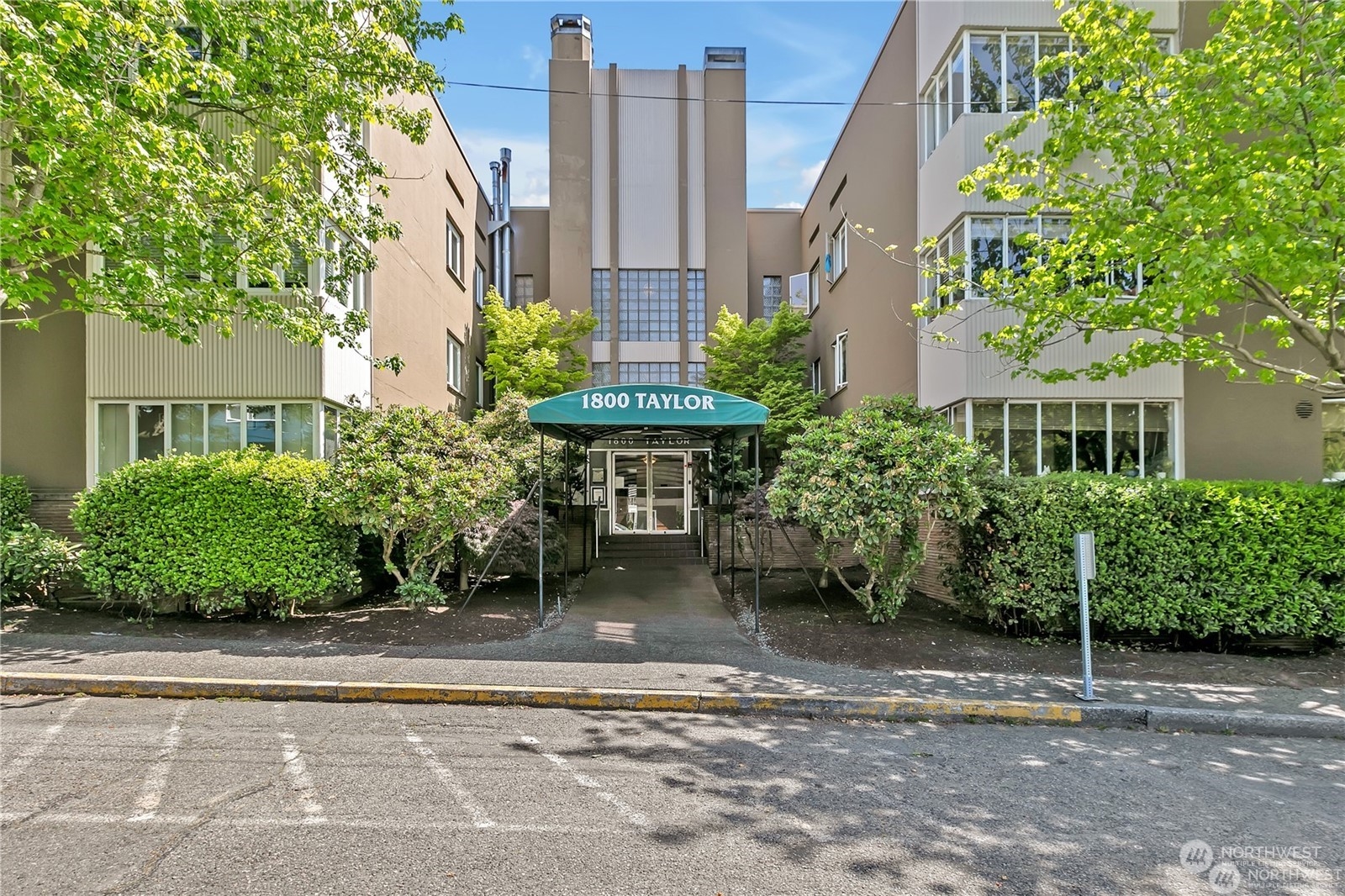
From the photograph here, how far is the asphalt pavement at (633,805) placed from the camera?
3.38 meters

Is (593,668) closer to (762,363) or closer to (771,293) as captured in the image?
(762,363)

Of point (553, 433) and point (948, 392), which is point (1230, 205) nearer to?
point (948, 392)

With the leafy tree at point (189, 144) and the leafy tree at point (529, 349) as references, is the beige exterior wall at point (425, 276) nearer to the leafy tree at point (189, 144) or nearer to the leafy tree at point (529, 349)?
the leafy tree at point (529, 349)

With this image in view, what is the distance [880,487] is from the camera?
8289 millimetres

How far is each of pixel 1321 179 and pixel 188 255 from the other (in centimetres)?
1225

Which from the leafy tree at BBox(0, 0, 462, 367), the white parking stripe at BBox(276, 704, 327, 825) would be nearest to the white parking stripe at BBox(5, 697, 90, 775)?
the white parking stripe at BBox(276, 704, 327, 825)

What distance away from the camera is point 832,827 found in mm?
3910

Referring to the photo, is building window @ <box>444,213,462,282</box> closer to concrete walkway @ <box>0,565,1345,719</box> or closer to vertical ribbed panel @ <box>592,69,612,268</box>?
vertical ribbed panel @ <box>592,69,612,268</box>

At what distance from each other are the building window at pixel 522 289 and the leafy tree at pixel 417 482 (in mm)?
14525

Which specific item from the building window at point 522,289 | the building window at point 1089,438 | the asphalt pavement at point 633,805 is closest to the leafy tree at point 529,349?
the building window at point 522,289

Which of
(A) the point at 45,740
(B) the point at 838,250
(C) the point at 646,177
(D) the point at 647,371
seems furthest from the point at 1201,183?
(C) the point at 646,177

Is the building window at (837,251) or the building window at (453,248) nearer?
the building window at (453,248)

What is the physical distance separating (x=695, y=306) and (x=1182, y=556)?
647 inches

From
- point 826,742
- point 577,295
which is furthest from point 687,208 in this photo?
point 826,742
